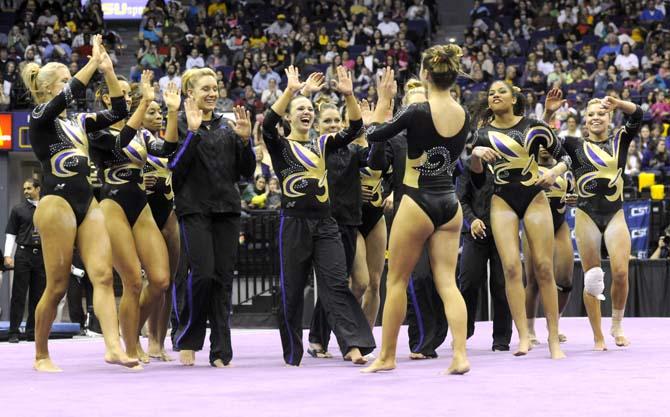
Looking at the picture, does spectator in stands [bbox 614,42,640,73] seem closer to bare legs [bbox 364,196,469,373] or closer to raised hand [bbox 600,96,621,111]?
raised hand [bbox 600,96,621,111]

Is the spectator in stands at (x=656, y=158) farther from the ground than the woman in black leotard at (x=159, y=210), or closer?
farther from the ground

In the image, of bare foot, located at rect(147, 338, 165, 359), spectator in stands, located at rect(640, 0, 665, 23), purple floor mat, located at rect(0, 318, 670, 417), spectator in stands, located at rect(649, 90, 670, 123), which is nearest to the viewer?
purple floor mat, located at rect(0, 318, 670, 417)

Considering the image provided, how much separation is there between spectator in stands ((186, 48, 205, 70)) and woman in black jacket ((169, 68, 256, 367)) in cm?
1423

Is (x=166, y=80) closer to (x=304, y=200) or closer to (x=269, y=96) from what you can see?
(x=269, y=96)

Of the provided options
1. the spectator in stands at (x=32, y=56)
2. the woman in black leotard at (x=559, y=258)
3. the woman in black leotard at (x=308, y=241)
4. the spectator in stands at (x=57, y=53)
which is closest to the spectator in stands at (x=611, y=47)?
the spectator in stands at (x=32, y=56)

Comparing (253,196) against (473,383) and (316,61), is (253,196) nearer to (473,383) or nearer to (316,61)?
(316,61)

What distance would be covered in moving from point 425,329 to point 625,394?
2.57 m

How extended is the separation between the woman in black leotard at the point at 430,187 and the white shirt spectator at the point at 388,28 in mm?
15905

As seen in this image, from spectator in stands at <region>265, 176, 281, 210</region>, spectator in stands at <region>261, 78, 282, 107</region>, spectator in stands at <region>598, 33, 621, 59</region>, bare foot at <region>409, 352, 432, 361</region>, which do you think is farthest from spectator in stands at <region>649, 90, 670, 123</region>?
bare foot at <region>409, 352, 432, 361</region>

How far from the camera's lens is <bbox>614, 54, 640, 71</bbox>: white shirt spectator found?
60.8 ft

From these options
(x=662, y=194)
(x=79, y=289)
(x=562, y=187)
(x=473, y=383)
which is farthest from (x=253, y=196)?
(x=473, y=383)

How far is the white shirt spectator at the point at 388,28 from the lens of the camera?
2169cm

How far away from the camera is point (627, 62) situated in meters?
18.6

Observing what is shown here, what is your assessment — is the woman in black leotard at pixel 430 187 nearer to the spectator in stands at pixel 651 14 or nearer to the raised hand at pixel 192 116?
the raised hand at pixel 192 116
